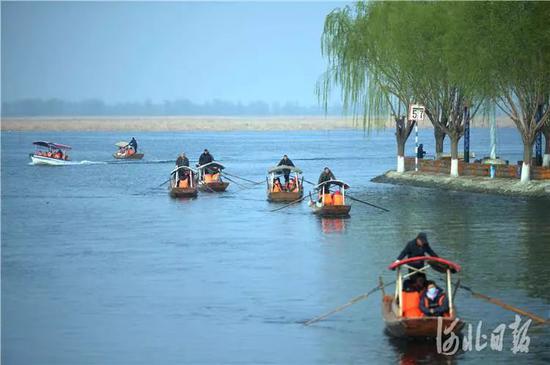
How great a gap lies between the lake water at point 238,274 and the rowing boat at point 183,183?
576 millimetres

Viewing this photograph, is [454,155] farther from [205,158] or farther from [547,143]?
[205,158]

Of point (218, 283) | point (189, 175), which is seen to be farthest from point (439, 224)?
point (189, 175)

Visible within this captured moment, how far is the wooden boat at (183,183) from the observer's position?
60.2 meters

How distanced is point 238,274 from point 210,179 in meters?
30.7

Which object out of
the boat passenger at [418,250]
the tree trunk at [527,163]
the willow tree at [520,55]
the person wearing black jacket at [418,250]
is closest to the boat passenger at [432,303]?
the boat passenger at [418,250]

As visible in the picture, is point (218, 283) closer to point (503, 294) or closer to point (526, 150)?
point (503, 294)

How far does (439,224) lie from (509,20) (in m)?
11.4

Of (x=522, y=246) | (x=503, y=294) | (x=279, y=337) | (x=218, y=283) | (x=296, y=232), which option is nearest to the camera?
(x=279, y=337)

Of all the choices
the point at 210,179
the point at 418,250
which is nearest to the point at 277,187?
the point at 210,179

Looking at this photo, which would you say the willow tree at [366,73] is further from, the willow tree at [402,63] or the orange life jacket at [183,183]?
the orange life jacket at [183,183]

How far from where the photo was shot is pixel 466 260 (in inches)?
1409

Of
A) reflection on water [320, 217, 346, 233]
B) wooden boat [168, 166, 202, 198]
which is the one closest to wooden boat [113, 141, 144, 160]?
wooden boat [168, 166, 202, 198]

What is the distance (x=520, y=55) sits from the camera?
52.4 m

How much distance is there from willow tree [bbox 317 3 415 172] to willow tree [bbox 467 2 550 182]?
42.8ft
